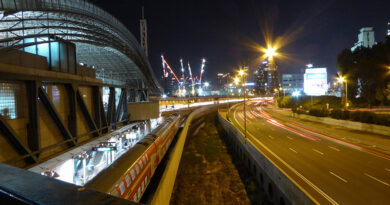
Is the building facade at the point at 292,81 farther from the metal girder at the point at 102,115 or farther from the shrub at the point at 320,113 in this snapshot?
the metal girder at the point at 102,115

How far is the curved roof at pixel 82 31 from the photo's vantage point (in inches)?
917

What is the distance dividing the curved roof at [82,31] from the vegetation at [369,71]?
52.4 m

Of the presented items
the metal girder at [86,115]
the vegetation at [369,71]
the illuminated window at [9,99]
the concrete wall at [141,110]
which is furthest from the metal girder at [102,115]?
the vegetation at [369,71]

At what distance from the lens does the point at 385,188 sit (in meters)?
12.6

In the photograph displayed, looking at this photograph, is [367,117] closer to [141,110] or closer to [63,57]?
[141,110]

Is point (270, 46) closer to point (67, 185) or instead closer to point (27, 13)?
point (67, 185)

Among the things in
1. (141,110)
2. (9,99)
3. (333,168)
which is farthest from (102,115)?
(333,168)

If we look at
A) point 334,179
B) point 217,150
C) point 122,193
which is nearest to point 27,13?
point 122,193

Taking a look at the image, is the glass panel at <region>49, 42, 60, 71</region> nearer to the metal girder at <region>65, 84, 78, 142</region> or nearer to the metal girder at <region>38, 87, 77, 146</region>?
the metal girder at <region>65, 84, 78, 142</region>

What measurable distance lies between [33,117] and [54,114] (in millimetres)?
1524

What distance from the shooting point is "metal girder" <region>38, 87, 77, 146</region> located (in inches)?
428

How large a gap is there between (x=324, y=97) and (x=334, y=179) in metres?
52.3

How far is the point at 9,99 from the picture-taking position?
9.38 meters

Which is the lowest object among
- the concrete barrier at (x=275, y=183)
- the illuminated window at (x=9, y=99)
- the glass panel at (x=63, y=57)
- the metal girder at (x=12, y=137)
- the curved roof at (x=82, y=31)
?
the concrete barrier at (x=275, y=183)
